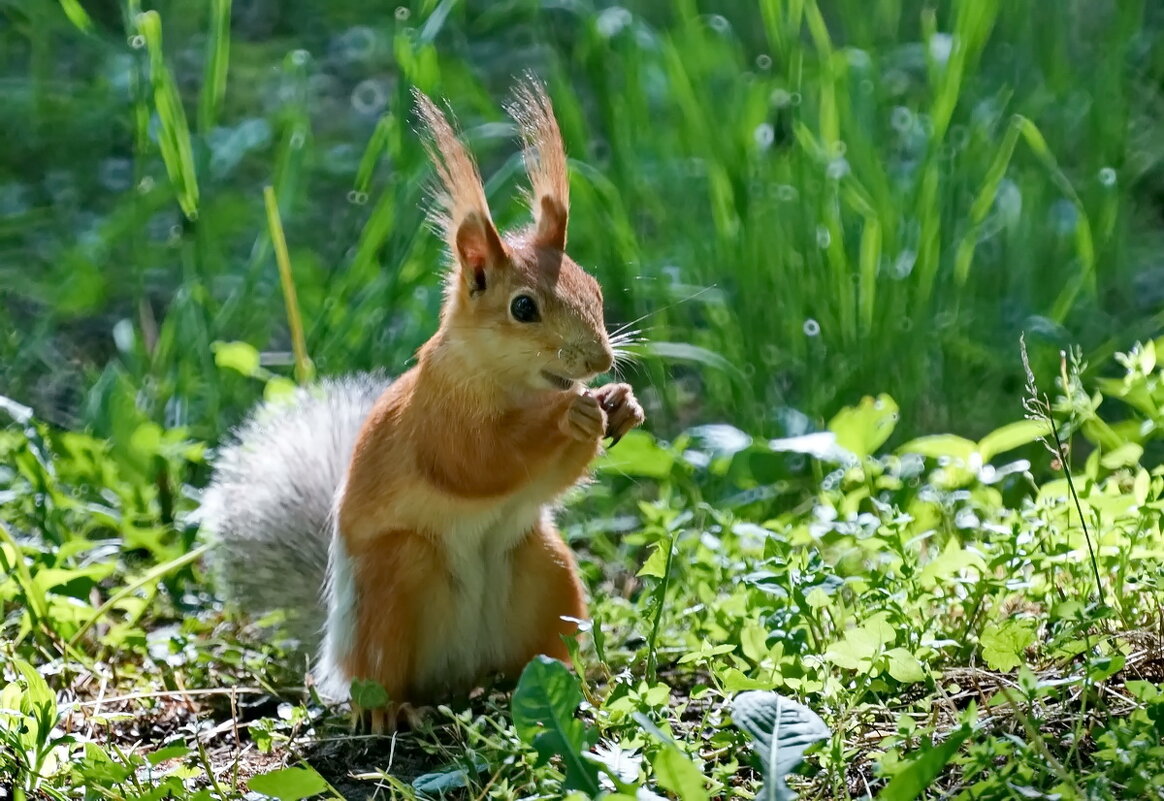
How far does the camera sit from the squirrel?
196 cm

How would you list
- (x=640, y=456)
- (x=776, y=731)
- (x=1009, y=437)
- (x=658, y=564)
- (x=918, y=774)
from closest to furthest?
(x=918, y=774) < (x=776, y=731) < (x=658, y=564) < (x=1009, y=437) < (x=640, y=456)

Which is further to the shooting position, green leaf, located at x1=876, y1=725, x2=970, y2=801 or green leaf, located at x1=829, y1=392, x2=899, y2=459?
green leaf, located at x1=829, y1=392, x2=899, y2=459

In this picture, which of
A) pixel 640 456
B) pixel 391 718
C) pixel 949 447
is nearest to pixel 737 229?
pixel 640 456

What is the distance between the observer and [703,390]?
3.26m

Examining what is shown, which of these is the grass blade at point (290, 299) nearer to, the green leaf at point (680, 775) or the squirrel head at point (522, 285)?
the squirrel head at point (522, 285)

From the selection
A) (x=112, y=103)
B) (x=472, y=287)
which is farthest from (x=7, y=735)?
(x=112, y=103)

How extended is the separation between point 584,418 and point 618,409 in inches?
3.2

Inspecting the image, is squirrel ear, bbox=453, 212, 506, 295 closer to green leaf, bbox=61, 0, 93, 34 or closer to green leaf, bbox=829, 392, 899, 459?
green leaf, bbox=829, 392, 899, 459

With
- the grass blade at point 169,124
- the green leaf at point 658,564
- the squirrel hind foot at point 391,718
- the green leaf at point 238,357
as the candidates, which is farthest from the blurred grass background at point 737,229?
the squirrel hind foot at point 391,718

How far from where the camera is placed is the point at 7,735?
5.66 feet

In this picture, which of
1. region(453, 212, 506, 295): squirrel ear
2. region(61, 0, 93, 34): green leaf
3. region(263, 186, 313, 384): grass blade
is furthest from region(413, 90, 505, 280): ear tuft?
region(61, 0, 93, 34): green leaf

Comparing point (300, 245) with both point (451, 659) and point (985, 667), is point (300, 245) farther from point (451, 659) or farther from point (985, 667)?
point (985, 667)

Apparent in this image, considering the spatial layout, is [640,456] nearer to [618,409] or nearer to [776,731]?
[618,409]

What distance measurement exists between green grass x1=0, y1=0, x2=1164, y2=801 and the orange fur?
12 centimetres
